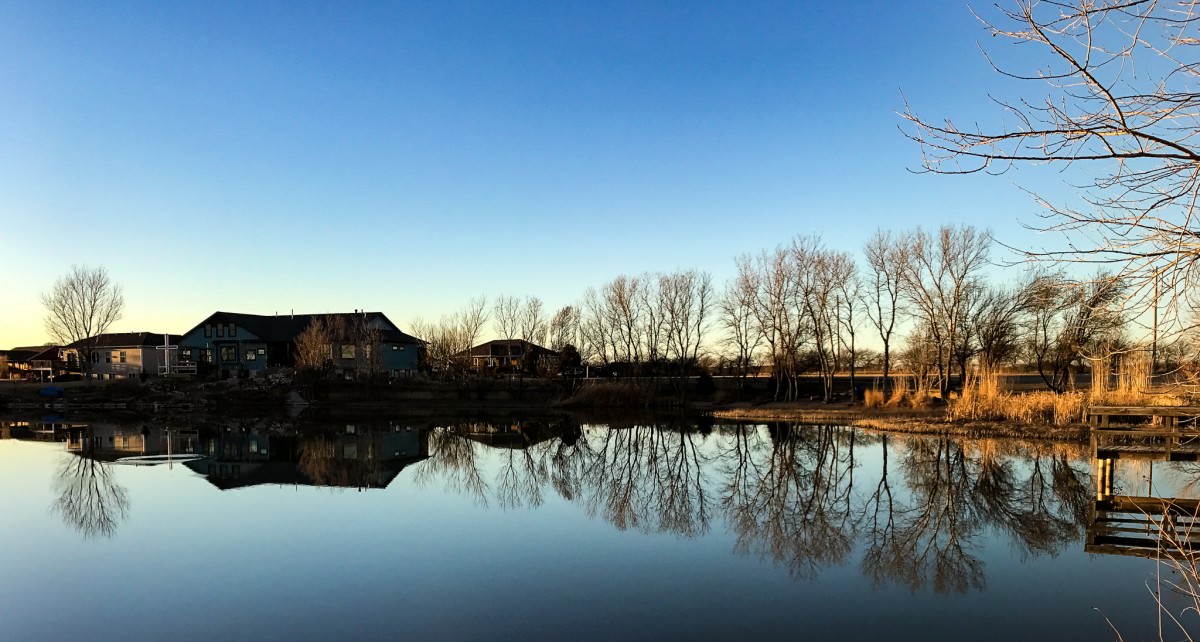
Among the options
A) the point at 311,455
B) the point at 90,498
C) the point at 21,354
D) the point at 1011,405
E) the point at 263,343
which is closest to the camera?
the point at 90,498

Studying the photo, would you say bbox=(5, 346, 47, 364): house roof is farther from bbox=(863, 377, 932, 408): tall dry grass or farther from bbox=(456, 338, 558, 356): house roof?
bbox=(863, 377, 932, 408): tall dry grass

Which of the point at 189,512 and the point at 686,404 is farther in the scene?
the point at 686,404

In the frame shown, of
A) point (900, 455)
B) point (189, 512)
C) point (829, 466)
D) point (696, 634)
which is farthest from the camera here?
point (900, 455)

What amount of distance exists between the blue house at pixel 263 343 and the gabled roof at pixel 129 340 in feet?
15.7

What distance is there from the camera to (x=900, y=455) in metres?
20.7

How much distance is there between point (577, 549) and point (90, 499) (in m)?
12.1

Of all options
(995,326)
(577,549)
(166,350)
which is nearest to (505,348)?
(166,350)

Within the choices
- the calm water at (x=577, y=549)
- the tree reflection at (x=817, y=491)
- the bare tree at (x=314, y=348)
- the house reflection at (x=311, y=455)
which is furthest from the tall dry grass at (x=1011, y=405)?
the bare tree at (x=314, y=348)

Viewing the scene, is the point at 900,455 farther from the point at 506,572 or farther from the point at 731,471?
the point at 506,572

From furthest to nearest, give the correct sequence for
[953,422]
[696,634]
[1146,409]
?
[953,422], [1146,409], [696,634]

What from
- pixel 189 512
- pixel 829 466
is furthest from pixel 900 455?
pixel 189 512

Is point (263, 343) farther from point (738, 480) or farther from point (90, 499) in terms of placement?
point (738, 480)

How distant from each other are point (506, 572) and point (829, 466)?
1206 cm

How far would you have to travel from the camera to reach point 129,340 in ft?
216
